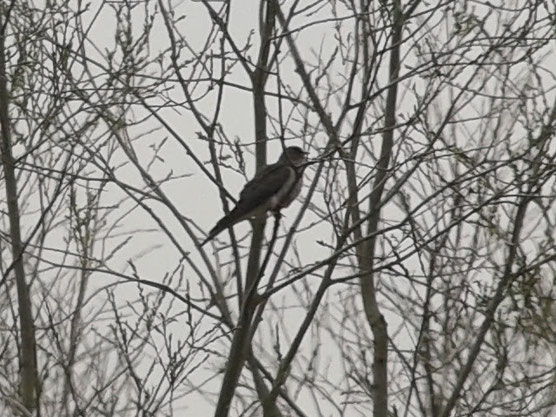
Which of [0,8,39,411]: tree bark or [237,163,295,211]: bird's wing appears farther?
[237,163,295,211]: bird's wing

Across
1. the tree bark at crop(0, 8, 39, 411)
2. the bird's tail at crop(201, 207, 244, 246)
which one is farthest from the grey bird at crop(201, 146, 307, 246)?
the tree bark at crop(0, 8, 39, 411)

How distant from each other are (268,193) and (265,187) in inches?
4.4

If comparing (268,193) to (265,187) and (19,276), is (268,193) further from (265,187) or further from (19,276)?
(19,276)

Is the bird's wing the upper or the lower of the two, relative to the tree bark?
upper

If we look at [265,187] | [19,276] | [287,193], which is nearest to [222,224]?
[265,187]

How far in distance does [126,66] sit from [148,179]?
0.71 meters

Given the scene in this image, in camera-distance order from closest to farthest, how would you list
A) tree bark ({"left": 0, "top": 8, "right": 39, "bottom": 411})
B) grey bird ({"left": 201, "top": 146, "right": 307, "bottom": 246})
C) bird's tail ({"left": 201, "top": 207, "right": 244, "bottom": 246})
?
tree bark ({"left": 0, "top": 8, "right": 39, "bottom": 411}) < bird's tail ({"left": 201, "top": 207, "right": 244, "bottom": 246}) < grey bird ({"left": 201, "top": 146, "right": 307, "bottom": 246})

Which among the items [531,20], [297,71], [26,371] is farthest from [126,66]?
[531,20]

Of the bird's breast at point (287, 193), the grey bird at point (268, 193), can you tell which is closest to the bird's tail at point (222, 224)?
the grey bird at point (268, 193)

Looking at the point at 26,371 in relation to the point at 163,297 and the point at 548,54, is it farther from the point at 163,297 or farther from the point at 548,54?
the point at 548,54

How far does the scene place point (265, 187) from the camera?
6.81m

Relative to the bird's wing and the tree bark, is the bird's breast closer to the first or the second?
the bird's wing

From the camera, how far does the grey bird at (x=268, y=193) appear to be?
6621mm

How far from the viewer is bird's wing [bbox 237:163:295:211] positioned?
6.63m
